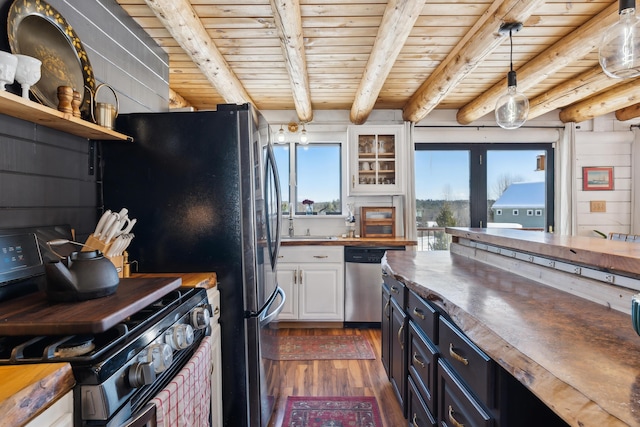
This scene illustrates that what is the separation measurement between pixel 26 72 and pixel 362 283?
9.73ft

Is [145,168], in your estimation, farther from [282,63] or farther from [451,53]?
[451,53]

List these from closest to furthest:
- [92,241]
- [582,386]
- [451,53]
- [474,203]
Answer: [582,386] → [92,241] → [451,53] → [474,203]

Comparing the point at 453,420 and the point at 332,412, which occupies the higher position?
the point at 453,420

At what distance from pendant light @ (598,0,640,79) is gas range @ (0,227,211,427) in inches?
76.4

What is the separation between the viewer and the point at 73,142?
151cm

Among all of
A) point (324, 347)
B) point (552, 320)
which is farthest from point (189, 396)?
point (324, 347)

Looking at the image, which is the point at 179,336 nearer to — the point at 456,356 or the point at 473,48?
the point at 456,356

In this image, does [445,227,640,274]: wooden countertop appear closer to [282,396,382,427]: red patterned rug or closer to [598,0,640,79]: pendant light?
[598,0,640,79]: pendant light

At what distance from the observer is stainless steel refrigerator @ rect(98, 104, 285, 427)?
1623 millimetres

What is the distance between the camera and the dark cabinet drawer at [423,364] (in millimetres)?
1370

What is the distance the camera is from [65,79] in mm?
1451

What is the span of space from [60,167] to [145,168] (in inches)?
13.0

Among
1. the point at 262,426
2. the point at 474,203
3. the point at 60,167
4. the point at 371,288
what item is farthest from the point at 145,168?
the point at 474,203

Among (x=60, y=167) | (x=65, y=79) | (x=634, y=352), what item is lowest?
(x=634, y=352)
